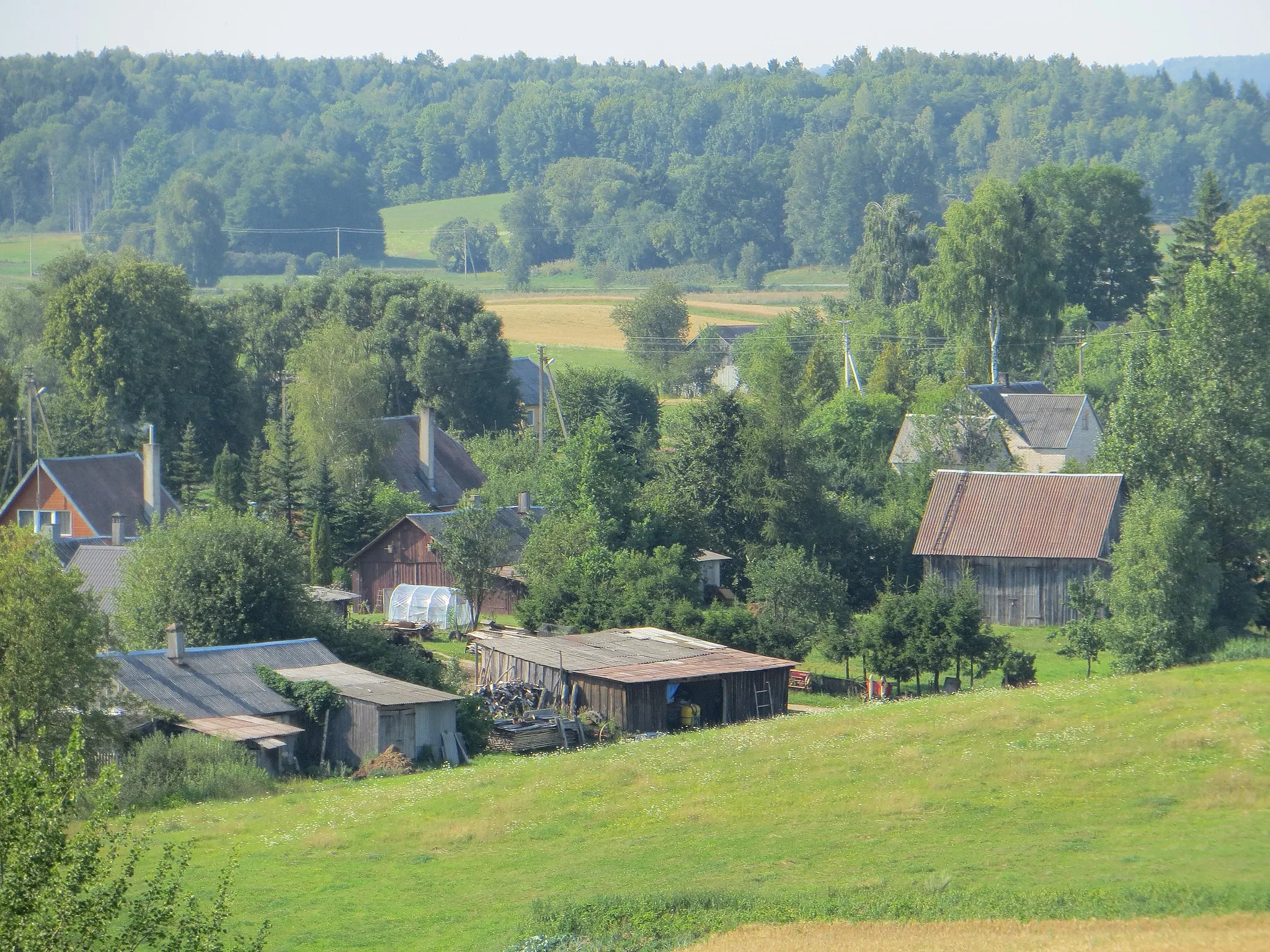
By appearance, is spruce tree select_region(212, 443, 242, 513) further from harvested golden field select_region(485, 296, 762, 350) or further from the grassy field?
the grassy field

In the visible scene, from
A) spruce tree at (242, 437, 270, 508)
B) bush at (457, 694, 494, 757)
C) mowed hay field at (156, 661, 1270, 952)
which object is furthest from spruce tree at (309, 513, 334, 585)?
mowed hay field at (156, 661, 1270, 952)

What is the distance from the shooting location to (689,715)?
40562 mm

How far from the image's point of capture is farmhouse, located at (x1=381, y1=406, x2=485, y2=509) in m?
68.3

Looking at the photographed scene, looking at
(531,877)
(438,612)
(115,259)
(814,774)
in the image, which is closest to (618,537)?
(438,612)

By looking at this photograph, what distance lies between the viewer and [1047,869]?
23.6 m

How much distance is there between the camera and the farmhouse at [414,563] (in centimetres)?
5541

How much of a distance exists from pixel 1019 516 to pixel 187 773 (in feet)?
106

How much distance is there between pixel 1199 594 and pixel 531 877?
84.4 feet

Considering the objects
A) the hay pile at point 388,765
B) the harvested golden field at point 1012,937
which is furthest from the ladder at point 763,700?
the harvested golden field at point 1012,937

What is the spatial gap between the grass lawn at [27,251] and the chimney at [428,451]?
2961 inches

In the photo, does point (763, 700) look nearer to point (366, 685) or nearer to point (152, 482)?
point (366, 685)

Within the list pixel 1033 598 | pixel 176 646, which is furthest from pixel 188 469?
pixel 1033 598

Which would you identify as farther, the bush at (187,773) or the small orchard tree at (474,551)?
the small orchard tree at (474,551)

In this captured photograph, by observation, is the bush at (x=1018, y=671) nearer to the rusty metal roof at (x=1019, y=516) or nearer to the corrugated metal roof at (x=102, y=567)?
the rusty metal roof at (x=1019, y=516)
